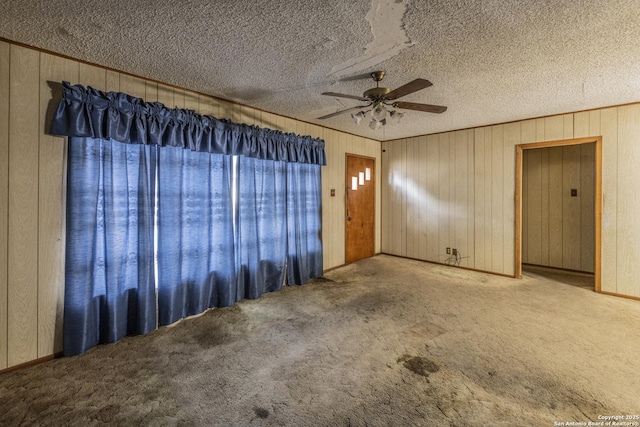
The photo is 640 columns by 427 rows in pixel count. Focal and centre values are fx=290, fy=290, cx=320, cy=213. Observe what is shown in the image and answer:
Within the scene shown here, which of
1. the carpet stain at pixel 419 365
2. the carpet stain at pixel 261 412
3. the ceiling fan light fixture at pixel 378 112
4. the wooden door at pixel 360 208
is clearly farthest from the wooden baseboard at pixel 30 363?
the wooden door at pixel 360 208

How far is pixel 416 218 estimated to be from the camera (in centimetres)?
542

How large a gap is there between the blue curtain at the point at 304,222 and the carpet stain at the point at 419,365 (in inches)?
79.7

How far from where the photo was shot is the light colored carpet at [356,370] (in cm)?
169

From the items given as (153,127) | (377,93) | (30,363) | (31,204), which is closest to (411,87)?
(377,93)

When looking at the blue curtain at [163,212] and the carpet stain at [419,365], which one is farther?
the blue curtain at [163,212]

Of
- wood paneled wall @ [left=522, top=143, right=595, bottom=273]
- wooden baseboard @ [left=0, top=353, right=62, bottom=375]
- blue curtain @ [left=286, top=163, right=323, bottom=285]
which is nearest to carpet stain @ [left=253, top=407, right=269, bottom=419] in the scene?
wooden baseboard @ [left=0, top=353, right=62, bottom=375]

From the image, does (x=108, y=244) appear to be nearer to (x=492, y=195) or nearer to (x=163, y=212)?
(x=163, y=212)

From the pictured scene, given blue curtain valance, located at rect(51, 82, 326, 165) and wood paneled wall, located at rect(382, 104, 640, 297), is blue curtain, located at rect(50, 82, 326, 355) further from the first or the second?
wood paneled wall, located at rect(382, 104, 640, 297)

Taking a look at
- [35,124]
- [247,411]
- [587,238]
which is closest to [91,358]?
[247,411]

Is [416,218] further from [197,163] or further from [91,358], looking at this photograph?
[91,358]

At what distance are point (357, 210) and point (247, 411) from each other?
3.96 m

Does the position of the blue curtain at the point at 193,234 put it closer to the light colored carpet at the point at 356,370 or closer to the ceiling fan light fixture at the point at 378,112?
the light colored carpet at the point at 356,370

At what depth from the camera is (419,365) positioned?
215 centimetres

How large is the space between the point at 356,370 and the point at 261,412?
73 centimetres
